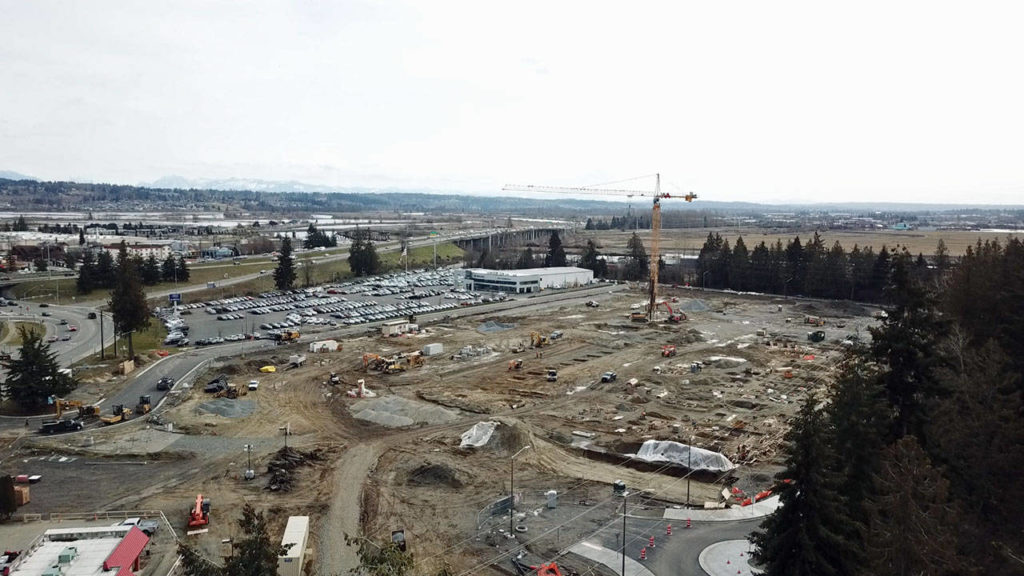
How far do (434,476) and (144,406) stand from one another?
18.8 m

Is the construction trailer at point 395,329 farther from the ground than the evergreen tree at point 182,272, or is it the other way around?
the evergreen tree at point 182,272

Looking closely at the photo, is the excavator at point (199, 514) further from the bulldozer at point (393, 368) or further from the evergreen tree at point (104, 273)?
the evergreen tree at point (104, 273)

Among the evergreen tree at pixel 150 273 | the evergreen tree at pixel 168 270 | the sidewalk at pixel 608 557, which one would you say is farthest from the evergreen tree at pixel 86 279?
the sidewalk at pixel 608 557

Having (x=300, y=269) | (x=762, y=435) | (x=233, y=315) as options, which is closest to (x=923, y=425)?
(x=762, y=435)

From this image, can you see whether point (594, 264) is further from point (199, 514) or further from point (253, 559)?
point (253, 559)

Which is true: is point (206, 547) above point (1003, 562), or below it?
below

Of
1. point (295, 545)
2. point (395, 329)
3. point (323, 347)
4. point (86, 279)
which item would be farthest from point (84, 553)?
point (86, 279)

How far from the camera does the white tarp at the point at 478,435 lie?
30250mm

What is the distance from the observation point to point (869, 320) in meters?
66.4

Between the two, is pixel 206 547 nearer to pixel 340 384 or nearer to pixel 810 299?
pixel 340 384

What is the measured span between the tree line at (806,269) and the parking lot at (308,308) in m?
32.0

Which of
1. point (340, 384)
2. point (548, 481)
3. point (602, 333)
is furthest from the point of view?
point (602, 333)

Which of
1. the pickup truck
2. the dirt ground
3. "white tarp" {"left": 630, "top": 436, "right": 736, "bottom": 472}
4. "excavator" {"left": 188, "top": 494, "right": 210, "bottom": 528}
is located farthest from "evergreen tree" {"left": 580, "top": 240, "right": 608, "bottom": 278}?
the pickup truck

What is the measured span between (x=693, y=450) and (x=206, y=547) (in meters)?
19.5
